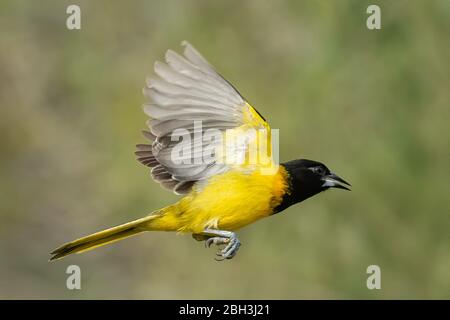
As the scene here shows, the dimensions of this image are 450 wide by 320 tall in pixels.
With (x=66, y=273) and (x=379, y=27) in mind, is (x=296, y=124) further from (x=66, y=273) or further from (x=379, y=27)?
(x=66, y=273)

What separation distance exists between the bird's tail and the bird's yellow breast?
13cm

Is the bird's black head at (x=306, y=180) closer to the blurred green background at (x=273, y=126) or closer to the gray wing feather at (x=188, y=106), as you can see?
the gray wing feather at (x=188, y=106)

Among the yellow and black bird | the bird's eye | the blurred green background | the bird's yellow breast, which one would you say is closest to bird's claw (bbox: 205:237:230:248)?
the yellow and black bird

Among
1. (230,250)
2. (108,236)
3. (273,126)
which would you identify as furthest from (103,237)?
(273,126)

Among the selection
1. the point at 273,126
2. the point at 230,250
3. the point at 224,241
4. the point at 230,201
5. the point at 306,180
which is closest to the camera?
the point at 230,250

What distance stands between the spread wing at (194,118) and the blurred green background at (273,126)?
3.27m

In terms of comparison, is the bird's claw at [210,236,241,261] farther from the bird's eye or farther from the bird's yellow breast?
the bird's eye

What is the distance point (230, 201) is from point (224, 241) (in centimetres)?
28

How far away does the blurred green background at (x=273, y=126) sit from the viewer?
757 centimetres

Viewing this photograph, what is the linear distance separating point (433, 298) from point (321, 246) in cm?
112

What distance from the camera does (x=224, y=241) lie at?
4.49 m

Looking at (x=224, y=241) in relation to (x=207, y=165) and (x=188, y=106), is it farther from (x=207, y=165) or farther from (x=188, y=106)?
(x=188, y=106)

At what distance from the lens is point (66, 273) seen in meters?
9.91

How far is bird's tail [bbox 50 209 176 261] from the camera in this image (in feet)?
14.8
